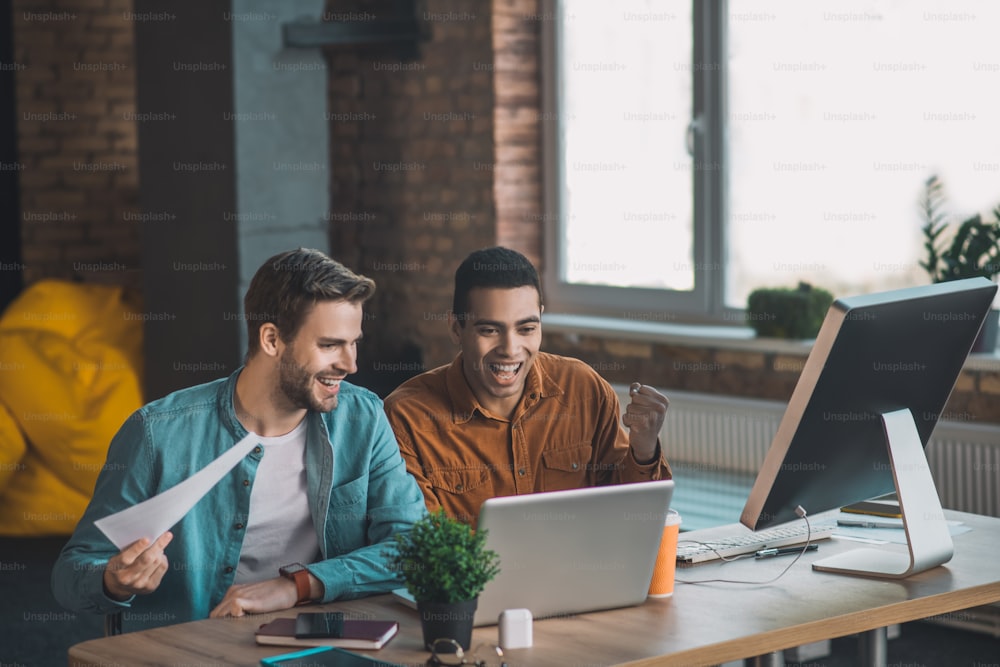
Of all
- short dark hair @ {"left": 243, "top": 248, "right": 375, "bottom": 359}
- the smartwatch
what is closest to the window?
short dark hair @ {"left": 243, "top": 248, "right": 375, "bottom": 359}

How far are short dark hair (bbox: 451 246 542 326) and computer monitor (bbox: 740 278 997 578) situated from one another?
67cm

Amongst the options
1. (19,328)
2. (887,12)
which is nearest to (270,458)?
(887,12)

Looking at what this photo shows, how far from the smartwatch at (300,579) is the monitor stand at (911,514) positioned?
0.92m

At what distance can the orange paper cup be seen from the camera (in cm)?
228

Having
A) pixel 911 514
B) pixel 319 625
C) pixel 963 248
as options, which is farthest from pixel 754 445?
pixel 319 625

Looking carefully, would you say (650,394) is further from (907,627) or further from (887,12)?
(887,12)

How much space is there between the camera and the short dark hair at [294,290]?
247cm

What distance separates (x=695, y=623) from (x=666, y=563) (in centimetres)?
16

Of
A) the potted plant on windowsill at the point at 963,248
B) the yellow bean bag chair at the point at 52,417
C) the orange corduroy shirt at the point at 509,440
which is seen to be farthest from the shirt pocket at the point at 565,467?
the yellow bean bag chair at the point at 52,417

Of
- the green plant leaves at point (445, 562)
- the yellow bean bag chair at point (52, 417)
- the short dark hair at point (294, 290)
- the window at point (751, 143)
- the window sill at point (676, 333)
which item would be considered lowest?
the yellow bean bag chair at point (52, 417)

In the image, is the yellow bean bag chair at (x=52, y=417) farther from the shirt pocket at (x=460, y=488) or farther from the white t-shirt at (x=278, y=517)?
the white t-shirt at (x=278, y=517)

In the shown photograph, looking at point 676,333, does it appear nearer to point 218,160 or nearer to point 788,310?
point 788,310

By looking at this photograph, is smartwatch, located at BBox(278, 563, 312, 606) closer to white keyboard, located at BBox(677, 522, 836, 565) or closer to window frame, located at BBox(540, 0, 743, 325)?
white keyboard, located at BBox(677, 522, 836, 565)

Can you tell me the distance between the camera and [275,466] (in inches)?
99.0
